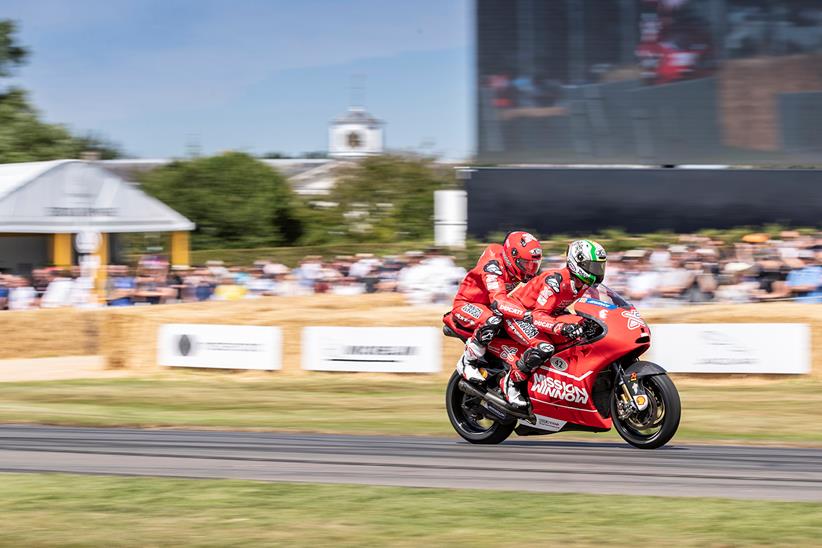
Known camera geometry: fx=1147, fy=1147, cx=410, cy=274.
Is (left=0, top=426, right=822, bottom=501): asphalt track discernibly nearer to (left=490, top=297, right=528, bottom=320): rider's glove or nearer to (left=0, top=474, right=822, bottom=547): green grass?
(left=0, top=474, right=822, bottom=547): green grass

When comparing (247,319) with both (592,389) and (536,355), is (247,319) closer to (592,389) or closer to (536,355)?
(536,355)

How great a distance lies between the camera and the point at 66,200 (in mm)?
30562

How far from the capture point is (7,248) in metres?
29.7

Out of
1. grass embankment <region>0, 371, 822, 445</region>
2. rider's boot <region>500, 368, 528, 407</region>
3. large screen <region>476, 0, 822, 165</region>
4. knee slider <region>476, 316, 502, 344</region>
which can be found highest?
Answer: large screen <region>476, 0, 822, 165</region>

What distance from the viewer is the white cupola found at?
486 ft

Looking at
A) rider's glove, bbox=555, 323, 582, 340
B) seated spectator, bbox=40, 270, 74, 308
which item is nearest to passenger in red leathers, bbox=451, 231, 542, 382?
rider's glove, bbox=555, 323, 582, 340

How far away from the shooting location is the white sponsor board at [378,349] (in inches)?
666

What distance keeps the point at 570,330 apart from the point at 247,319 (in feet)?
32.7

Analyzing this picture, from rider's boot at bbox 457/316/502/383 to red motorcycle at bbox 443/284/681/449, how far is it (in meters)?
0.07

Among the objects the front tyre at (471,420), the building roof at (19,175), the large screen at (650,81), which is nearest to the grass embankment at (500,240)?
the large screen at (650,81)

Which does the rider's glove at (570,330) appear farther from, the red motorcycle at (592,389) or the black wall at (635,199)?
the black wall at (635,199)

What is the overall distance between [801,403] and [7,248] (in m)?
22.1

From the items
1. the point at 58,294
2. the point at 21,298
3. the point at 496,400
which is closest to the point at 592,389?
the point at 496,400

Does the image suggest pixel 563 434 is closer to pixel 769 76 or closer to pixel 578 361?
pixel 578 361
